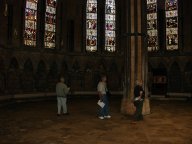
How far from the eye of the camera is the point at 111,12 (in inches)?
896

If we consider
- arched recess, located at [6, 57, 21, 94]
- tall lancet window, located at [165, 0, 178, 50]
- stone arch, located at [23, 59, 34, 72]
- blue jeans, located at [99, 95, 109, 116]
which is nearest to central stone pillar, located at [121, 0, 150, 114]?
blue jeans, located at [99, 95, 109, 116]

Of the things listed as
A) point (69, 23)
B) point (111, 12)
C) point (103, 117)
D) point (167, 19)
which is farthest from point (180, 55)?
point (103, 117)

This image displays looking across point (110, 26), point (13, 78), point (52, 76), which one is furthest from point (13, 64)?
point (110, 26)

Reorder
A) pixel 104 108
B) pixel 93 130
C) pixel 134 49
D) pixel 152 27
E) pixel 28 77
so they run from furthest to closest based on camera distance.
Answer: pixel 152 27, pixel 28 77, pixel 134 49, pixel 104 108, pixel 93 130

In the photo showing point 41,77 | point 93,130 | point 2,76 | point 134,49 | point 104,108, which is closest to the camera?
point 93,130

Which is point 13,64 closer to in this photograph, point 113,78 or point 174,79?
point 113,78

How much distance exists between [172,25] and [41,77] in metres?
10.8

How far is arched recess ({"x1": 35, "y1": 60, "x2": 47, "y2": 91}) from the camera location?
19578 millimetres

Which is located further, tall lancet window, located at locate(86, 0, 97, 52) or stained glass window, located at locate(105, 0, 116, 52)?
stained glass window, located at locate(105, 0, 116, 52)

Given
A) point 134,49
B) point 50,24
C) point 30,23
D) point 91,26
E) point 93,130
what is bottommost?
point 93,130

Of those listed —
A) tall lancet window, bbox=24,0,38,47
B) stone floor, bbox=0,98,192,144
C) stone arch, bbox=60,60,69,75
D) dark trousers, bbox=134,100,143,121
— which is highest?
tall lancet window, bbox=24,0,38,47

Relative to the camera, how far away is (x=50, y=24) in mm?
20609

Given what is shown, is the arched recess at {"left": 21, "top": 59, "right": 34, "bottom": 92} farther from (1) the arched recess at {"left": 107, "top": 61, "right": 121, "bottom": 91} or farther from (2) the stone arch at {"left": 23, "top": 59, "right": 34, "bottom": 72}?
(1) the arched recess at {"left": 107, "top": 61, "right": 121, "bottom": 91}

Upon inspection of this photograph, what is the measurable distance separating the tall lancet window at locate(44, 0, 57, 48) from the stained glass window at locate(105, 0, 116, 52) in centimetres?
431
